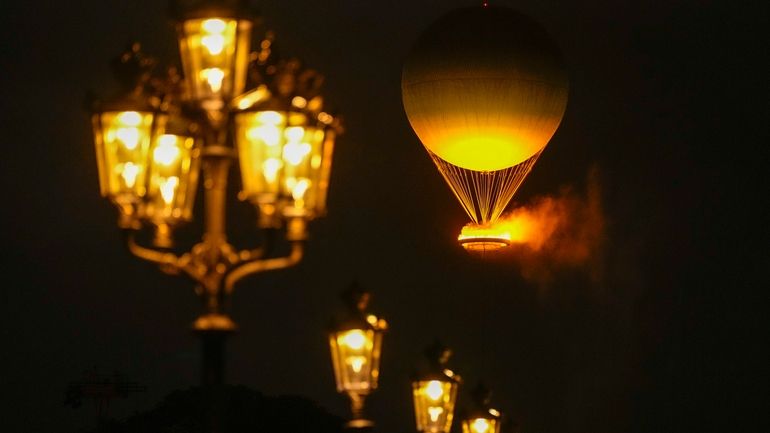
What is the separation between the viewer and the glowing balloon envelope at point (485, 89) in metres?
50.7

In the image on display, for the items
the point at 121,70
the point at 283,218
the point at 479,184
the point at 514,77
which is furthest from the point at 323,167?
the point at 479,184

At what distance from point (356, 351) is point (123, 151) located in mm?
4296

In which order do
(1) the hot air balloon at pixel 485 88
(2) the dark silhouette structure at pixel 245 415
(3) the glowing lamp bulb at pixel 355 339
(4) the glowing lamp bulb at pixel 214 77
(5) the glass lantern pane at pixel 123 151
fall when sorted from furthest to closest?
(2) the dark silhouette structure at pixel 245 415 < (1) the hot air balloon at pixel 485 88 < (3) the glowing lamp bulb at pixel 355 339 < (5) the glass lantern pane at pixel 123 151 < (4) the glowing lamp bulb at pixel 214 77

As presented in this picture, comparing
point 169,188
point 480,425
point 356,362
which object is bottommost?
point 480,425

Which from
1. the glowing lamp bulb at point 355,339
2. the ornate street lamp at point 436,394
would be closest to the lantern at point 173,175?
the glowing lamp bulb at point 355,339

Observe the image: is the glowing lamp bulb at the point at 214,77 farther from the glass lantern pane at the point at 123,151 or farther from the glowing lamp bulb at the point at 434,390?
the glowing lamp bulb at the point at 434,390

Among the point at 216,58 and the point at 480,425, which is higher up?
the point at 216,58

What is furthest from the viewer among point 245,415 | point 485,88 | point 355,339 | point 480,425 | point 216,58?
point 245,415

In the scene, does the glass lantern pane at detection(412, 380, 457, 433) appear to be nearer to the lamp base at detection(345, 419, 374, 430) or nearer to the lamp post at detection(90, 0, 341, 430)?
the lamp base at detection(345, 419, 374, 430)

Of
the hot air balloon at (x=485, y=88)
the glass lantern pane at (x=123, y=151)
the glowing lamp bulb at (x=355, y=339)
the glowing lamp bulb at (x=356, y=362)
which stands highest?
the hot air balloon at (x=485, y=88)

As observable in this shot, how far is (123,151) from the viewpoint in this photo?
→ 1978 centimetres

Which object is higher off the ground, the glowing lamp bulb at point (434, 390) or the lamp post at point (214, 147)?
the lamp post at point (214, 147)

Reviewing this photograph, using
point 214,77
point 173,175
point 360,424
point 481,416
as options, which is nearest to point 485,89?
point 481,416

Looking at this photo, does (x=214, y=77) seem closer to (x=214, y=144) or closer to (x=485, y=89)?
(x=214, y=144)
